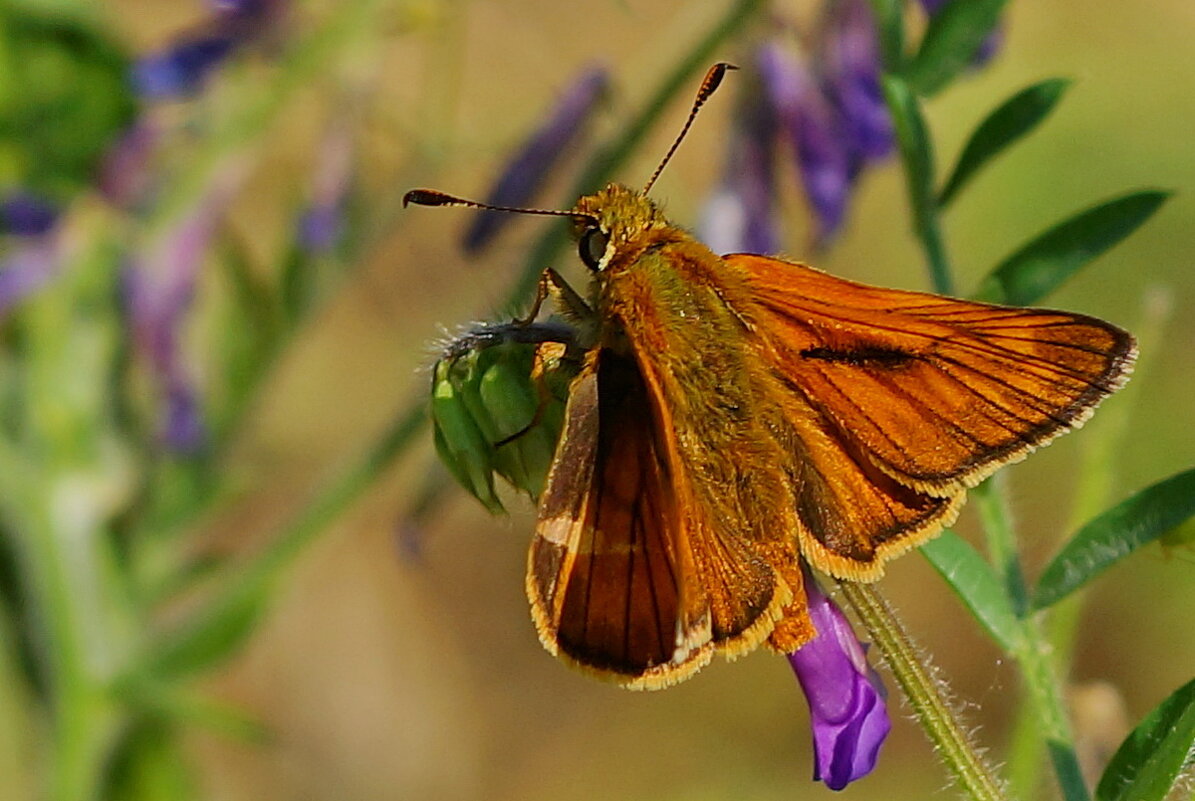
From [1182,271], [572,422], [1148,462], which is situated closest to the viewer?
[572,422]

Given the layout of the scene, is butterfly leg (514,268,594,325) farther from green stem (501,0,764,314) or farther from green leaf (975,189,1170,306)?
green stem (501,0,764,314)

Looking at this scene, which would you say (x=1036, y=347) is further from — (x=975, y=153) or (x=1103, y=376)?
(x=975, y=153)

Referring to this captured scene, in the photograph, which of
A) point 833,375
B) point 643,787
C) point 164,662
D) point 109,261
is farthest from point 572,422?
point 643,787

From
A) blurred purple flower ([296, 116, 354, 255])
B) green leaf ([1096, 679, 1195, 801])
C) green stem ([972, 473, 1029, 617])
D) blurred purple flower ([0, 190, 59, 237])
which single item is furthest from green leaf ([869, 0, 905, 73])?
blurred purple flower ([0, 190, 59, 237])

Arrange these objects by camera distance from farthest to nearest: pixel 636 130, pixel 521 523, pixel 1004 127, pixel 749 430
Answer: pixel 521 523, pixel 636 130, pixel 1004 127, pixel 749 430

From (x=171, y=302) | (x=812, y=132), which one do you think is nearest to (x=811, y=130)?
(x=812, y=132)

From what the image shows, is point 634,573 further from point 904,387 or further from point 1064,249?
point 1064,249

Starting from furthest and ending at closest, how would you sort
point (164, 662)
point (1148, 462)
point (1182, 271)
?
point (1182, 271) < point (1148, 462) < point (164, 662)
